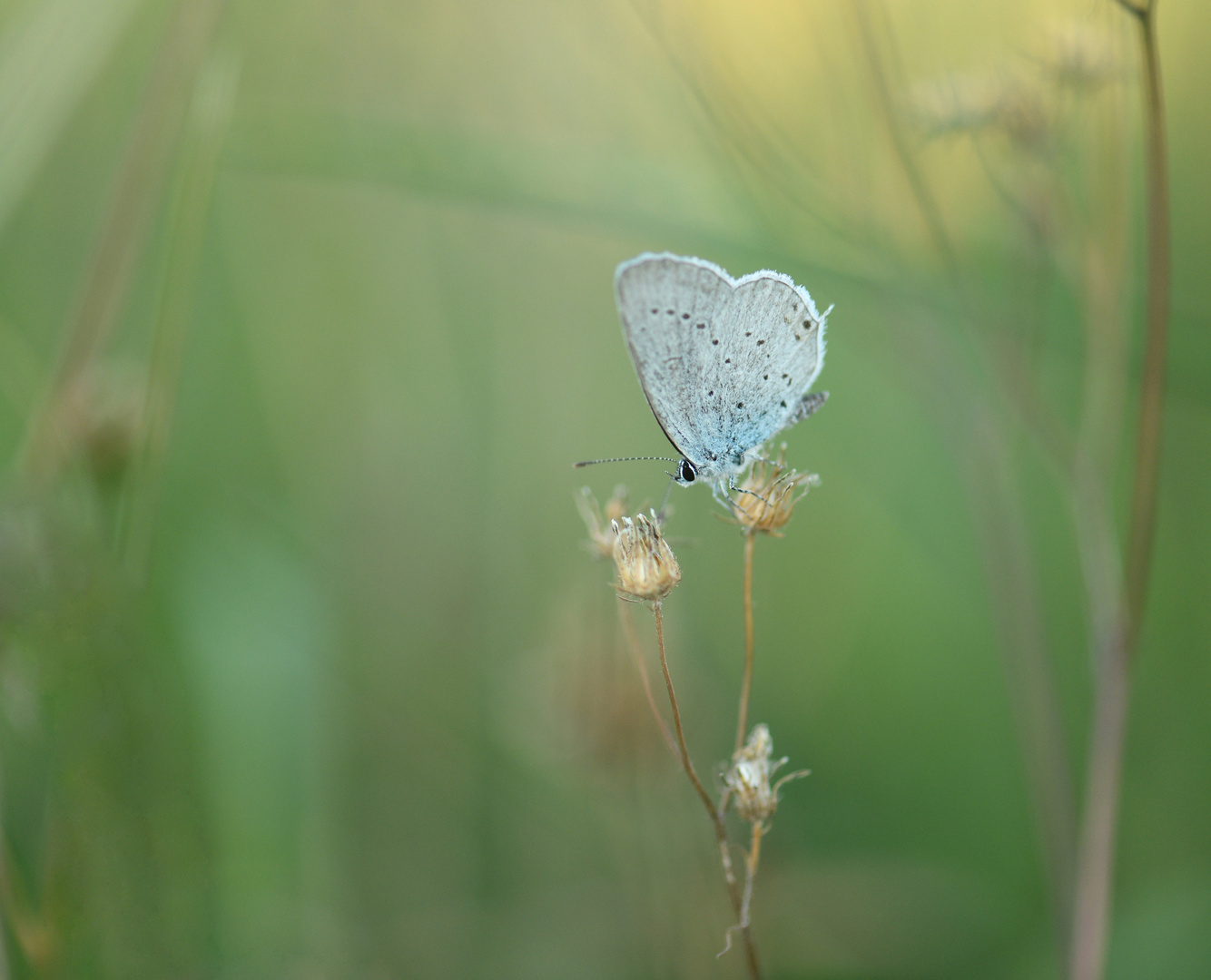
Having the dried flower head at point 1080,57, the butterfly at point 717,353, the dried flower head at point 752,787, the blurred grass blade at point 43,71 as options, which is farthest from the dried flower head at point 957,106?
the blurred grass blade at point 43,71

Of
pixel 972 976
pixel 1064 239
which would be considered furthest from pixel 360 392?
pixel 972 976

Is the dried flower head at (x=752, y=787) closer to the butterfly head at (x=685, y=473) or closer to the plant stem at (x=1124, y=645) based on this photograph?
the plant stem at (x=1124, y=645)

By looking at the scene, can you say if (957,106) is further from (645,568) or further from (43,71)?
(43,71)

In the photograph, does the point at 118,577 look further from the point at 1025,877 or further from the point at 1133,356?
the point at 1025,877

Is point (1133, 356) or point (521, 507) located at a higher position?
point (1133, 356)

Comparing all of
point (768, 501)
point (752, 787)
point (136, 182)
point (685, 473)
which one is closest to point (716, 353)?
point (685, 473)

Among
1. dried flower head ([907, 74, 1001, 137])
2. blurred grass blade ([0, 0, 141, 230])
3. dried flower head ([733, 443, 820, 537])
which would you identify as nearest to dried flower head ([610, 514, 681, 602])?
Result: dried flower head ([733, 443, 820, 537])

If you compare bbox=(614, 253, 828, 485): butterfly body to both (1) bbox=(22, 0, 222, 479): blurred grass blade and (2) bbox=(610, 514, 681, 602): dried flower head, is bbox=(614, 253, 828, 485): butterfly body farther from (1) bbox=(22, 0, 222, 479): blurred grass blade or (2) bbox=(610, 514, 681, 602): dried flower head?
(1) bbox=(22, 0, 222, 479): blurred grass blade
